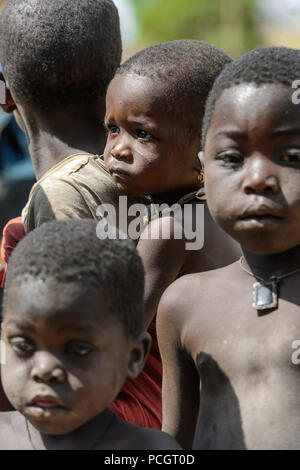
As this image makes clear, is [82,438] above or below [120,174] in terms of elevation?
below

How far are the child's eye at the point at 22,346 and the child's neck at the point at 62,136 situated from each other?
1.27 metres

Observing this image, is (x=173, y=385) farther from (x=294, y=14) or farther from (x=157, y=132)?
(x=294, y=14)

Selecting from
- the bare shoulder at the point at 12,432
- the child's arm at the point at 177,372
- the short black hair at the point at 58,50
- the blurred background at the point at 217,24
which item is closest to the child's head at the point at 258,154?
the child's arm at the point at 177,372

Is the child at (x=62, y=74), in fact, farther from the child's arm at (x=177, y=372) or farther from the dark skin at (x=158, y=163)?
the child's arm at (x=177, y=372)

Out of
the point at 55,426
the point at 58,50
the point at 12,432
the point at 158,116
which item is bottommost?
the point at 12,432

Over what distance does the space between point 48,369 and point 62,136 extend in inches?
56.2

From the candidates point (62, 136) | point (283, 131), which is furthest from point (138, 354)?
point (62, 136)

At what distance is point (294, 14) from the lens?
21938 millimetres

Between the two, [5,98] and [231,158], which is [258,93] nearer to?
[231,158]

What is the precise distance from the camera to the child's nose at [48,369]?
2033 millimetres

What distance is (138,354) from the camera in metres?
2.25

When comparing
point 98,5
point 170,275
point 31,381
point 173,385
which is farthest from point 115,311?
point 98,5

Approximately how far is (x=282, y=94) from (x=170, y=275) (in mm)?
817

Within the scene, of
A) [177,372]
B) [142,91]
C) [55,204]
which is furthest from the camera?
[142,91]
